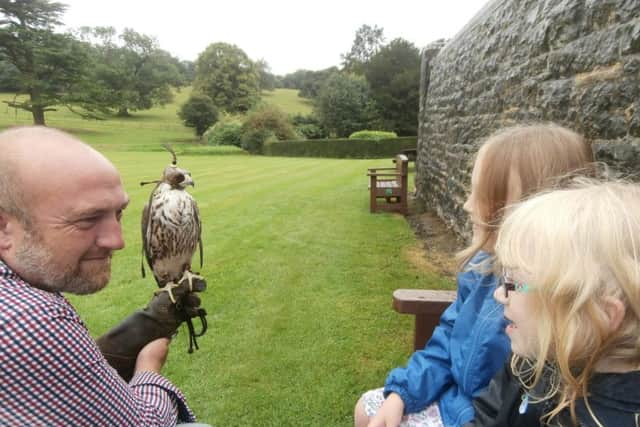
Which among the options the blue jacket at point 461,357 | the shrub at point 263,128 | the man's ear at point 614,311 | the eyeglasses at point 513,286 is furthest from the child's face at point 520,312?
the shrub at point 263,128

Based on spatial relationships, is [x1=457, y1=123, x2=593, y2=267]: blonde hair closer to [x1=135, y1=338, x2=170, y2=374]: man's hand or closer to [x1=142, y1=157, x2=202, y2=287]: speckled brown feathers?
[x1=142, y1=157, x2=202, y2=287]: speckled brown feathers

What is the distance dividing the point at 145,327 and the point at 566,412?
1394 mm

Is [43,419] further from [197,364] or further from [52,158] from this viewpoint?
[197,364]

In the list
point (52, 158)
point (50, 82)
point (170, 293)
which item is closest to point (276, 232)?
point (170, 293)

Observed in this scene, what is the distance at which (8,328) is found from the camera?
0.84 meters

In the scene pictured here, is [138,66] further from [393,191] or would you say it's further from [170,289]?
[170,289]

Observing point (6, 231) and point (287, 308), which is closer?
point (6, 231)

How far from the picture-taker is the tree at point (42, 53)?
2630 centimetres

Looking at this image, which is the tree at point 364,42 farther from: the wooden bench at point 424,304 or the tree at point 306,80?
the wooden bench at point 424,304

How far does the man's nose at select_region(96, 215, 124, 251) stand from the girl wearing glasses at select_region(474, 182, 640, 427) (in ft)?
3.38

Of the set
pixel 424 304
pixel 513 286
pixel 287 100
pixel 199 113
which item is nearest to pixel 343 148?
pixel 199 113

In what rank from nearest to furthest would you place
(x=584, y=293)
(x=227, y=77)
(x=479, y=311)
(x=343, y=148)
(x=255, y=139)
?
(x=584, y=293) → (x=479, y=311) → (x=343, y=148) → (x=255, y=139) → (x=227, y=77)

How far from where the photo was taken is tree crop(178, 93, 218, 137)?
40.2m

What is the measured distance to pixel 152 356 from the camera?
61.1 inches
